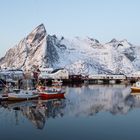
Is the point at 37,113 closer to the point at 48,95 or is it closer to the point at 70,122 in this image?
the point at 70,122

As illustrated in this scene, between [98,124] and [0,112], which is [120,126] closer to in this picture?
[98,124]

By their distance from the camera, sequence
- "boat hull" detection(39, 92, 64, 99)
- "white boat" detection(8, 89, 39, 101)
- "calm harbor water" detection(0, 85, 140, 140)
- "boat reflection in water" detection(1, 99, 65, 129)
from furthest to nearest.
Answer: "boat hull" detection(39, 92, 64, 99)
"white boat" detection(8, 89, 39, 101)
"boat reflection in water" detection(1, 99, 65, 129)
"calm harbor water" detection(0, 85, 140, 140)

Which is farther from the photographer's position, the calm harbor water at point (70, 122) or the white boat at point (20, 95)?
the white boat at point (20, 95)

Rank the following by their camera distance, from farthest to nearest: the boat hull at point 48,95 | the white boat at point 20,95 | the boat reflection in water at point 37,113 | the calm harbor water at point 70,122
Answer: the boat hull at point 48,95, the white boat at point 20,95, the boat reflection in water at point 37,113, the calm harbor water at point 70,122

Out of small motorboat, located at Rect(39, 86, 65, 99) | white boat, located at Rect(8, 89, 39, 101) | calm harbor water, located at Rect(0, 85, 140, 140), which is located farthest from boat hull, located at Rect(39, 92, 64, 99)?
calm harbor water, located at Rect(0, 85, 140, 140)

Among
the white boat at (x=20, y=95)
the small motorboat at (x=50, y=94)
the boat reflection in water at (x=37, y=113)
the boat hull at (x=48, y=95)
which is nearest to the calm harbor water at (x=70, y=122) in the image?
the boat reflection in water at (x=37, y=113)

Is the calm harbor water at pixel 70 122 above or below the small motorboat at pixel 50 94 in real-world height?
below

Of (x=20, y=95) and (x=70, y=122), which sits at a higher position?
(x=20, y=95)

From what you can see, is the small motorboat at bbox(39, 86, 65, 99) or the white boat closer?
the white boat

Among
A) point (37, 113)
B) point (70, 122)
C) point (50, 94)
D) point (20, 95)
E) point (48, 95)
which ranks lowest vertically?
point (70, 122)

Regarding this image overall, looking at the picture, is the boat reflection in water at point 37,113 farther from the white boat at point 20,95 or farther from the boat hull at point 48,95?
the boat hull at point 48,95

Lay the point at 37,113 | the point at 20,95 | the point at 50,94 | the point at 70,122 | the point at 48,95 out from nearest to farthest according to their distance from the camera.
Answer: the point at 70,122 → the point at 37,113 → the point at 20,95 → the point at 48,95 → the point at 50,94

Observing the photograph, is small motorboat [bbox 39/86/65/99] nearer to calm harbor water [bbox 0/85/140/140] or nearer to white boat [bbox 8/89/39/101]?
white boat [bbox 8/89/39/101]

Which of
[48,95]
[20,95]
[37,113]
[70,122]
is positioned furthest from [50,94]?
[70,122]
